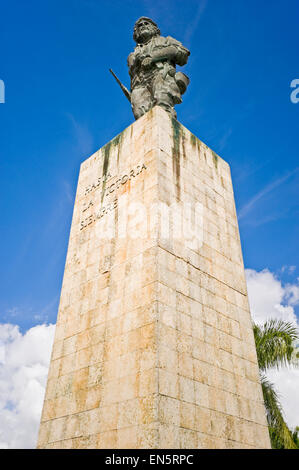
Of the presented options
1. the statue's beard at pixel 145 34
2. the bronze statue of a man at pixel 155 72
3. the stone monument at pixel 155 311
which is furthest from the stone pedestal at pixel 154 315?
the statue's beard at pixel 145 34

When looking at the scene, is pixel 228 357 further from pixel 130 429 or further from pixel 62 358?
pixel 62 358

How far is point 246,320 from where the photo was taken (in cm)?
877

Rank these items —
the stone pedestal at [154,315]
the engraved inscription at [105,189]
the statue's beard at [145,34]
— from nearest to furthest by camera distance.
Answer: the stone pedestal at [154,315]
the engraved inscription at [105,189]
the statue's beard at [145,34]

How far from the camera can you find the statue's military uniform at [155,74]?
37.0ft

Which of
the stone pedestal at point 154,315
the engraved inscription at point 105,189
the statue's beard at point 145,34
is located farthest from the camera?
the statue's beard at point 145,34

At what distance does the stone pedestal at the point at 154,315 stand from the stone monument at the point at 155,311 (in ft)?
0.09

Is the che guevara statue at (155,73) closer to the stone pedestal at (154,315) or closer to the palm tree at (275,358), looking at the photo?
the stone pedestal at (154,315)

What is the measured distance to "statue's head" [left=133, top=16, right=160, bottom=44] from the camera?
41.8ft

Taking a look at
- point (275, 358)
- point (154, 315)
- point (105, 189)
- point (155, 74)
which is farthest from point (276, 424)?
point (155, 74)

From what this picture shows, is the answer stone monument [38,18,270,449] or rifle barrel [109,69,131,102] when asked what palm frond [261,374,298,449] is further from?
rifle barrel [109,69,131,102]

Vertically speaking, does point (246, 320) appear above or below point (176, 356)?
above

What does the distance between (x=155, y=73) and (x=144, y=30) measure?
2133 millimetres

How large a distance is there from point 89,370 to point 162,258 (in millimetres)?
2572

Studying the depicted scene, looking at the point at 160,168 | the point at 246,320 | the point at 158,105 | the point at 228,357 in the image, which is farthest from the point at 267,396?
the point at 158,105
